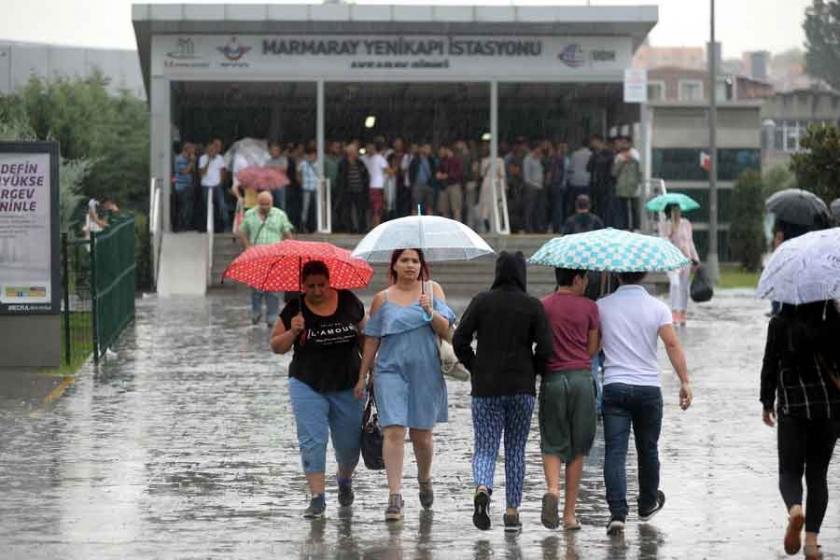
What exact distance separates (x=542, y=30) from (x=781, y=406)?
27021 millimetres

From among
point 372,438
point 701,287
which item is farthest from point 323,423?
point 701,287

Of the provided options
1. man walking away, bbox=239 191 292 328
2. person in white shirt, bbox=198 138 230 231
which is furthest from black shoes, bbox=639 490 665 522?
person in white shirt, bbox=198 138 230 231

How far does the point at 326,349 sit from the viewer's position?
401 inches

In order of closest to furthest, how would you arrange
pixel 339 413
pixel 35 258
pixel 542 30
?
pixel 339 413 < pixel 35 258 < pixel 542 30

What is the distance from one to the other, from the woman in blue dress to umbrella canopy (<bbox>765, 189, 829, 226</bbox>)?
73.1 inches

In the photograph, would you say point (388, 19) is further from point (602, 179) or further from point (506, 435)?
point (506, 435)

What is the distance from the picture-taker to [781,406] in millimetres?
8844

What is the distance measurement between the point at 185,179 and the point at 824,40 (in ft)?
306

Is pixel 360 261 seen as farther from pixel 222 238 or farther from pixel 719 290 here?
pixel 719 290

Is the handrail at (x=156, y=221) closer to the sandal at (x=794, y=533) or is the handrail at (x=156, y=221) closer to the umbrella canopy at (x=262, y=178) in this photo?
the umbrella canopy at (x=262, y=178)

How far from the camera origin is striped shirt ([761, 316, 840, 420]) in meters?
8.73

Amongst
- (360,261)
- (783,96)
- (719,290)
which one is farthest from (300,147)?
(783,96)

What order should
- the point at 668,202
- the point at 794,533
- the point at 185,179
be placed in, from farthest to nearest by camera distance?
Answer: 1. the point at 185,179
2. the point at 668,202
3. the point at 794,533

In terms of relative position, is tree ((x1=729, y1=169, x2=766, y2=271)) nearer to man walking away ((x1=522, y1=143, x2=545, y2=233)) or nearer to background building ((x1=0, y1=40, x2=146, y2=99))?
man walking away ((x1=522, y1=143, x2=545, y2=233))
